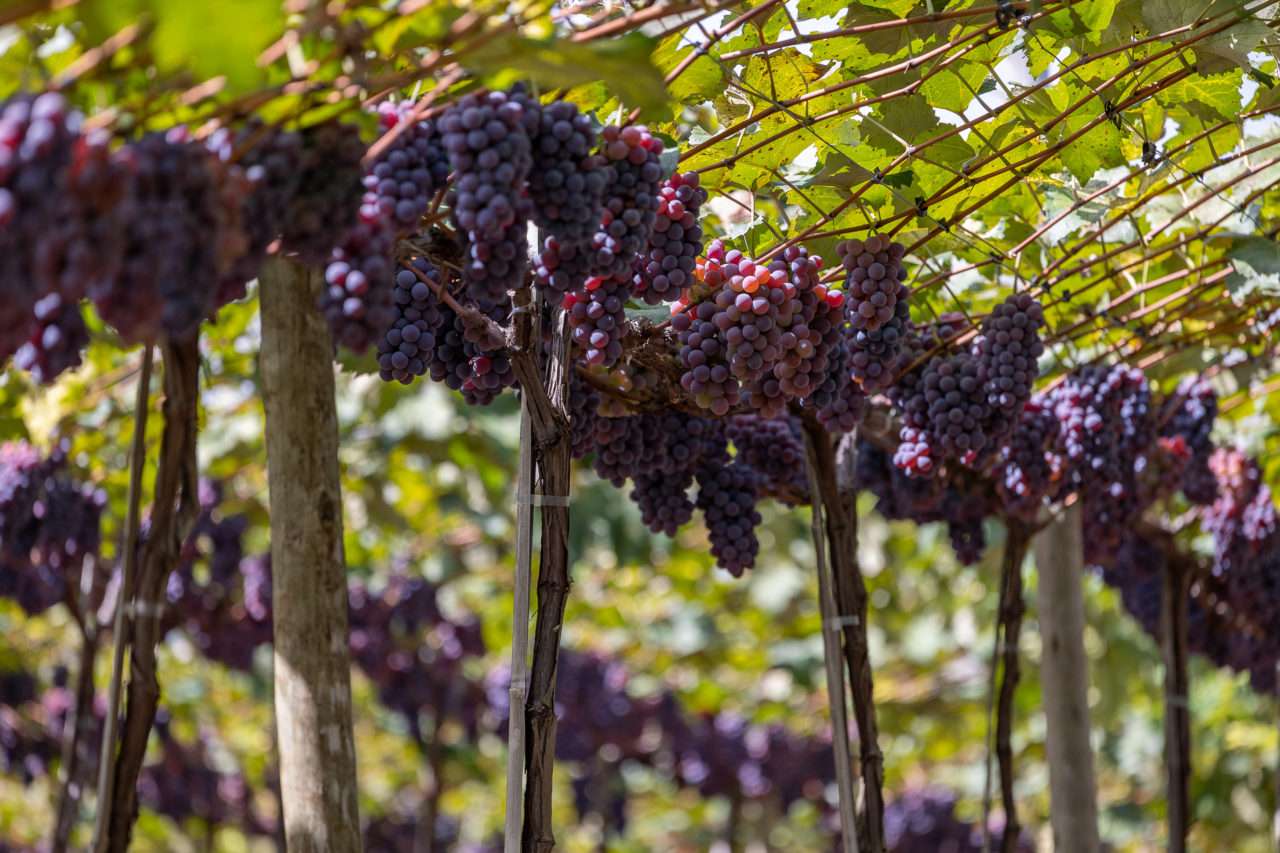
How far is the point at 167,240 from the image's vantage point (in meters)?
1.00

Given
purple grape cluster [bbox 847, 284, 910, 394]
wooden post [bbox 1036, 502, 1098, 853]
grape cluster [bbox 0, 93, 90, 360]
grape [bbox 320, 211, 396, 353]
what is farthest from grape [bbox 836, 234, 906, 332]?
wooden post [bbox 1036, 502, 1098, 853]

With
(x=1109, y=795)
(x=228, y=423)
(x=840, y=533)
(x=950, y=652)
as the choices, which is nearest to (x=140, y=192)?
(x=840, y=533)

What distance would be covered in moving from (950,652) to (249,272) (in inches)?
209

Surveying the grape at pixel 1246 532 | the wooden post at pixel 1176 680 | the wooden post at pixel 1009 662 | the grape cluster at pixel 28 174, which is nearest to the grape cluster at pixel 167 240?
the grape cluster at pixel 28 174

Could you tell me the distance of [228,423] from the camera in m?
4.22

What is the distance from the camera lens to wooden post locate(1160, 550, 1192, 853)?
370cm

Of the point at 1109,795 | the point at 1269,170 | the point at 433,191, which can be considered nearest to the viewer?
the point at 433,191

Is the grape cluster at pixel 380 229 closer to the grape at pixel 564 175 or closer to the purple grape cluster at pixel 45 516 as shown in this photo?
the grape at pixel 564 175

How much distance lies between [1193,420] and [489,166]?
2.19 meters

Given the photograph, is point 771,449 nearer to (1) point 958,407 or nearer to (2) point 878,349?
(1) point 958,407

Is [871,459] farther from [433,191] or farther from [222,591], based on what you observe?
[222,591]

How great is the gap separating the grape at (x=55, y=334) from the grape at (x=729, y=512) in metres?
1.36

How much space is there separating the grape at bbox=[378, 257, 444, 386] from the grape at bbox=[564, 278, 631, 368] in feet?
0.54

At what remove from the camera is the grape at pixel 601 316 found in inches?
62.5
